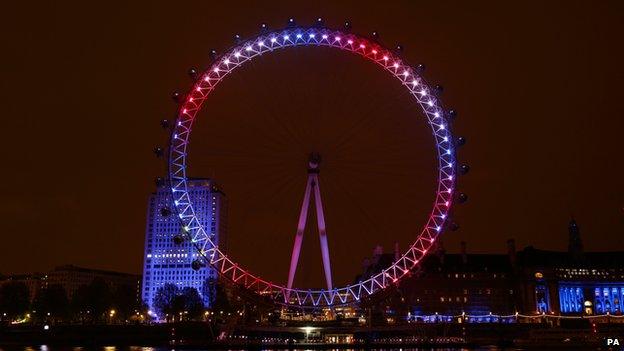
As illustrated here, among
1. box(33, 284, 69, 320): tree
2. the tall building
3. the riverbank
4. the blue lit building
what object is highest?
the tall building

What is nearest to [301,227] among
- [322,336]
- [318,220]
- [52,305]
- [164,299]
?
[318,220]

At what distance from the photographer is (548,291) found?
114125 mm

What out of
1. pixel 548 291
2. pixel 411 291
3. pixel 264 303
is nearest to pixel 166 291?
pixel 411 291

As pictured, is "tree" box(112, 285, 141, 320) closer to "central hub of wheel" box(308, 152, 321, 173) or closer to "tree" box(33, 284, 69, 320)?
"tree" box(33, 284, 69, 320)

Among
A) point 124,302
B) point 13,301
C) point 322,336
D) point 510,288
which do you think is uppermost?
point 510,288

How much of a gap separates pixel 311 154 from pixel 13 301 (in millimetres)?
62613

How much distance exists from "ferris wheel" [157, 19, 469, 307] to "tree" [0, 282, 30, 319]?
53.8 meters

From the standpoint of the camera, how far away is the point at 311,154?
45.4m

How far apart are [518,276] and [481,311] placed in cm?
939

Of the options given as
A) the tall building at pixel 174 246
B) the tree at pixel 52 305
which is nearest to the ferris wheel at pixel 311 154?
the tree at pixel 52 305

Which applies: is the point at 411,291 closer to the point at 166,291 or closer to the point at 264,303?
the point at 166,291

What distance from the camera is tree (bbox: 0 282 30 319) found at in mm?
89250

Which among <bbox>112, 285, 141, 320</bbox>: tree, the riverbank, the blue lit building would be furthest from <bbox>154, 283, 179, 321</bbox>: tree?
the blue lit building

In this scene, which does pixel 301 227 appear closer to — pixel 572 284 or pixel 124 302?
pixel 124 302
